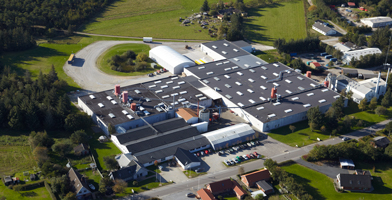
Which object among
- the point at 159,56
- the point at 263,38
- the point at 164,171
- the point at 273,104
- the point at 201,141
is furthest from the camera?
the point at 263,38

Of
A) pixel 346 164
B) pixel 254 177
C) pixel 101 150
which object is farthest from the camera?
pixel 101 150

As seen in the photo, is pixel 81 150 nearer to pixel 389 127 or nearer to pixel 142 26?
pixel 389 127

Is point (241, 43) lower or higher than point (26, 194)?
higher

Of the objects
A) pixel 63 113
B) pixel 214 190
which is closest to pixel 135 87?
pixel 63 113

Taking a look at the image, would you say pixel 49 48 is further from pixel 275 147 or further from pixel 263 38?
pixel 275 147

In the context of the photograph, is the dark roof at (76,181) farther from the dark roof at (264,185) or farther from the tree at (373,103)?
the tree at (373,103)

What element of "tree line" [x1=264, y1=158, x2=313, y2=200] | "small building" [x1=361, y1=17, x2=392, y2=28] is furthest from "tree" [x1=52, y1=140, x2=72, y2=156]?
"small building" [x1=361, y1=17, x2=392, y2=28]

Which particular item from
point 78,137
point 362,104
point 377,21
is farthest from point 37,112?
point 377,21
